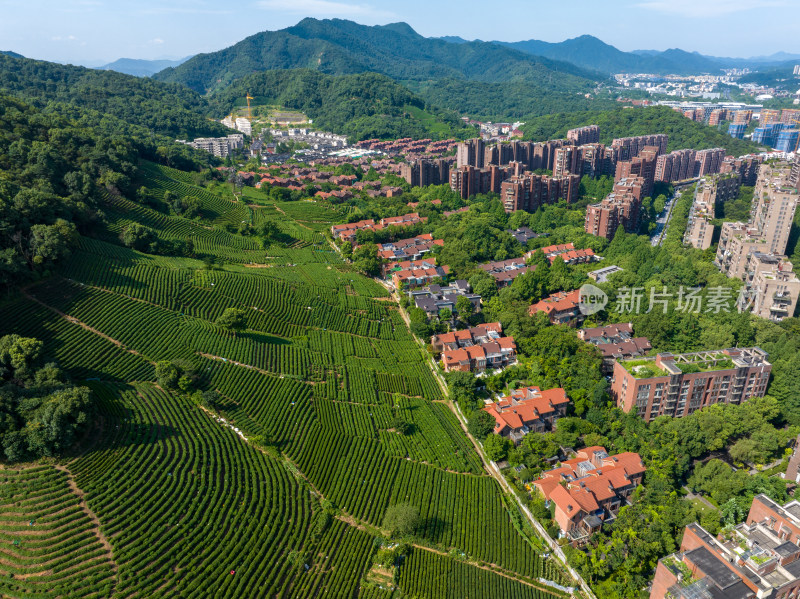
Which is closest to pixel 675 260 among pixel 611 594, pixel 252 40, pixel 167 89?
pixel 611 594

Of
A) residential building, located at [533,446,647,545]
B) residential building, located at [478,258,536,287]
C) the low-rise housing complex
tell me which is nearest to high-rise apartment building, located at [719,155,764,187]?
the low-rise housing complex

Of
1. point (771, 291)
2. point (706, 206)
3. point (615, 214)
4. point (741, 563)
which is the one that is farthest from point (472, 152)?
point (741, 563)

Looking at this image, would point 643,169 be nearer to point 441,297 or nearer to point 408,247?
point 408,247

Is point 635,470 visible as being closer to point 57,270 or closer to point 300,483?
point 300,483

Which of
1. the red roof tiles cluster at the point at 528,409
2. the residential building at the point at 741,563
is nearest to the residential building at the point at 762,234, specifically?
the red roof tiles cluster at the point at 528,409

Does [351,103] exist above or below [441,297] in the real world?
above

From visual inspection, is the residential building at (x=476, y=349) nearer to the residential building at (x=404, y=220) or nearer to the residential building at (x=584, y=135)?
the residential building at (x=404, y=220)
